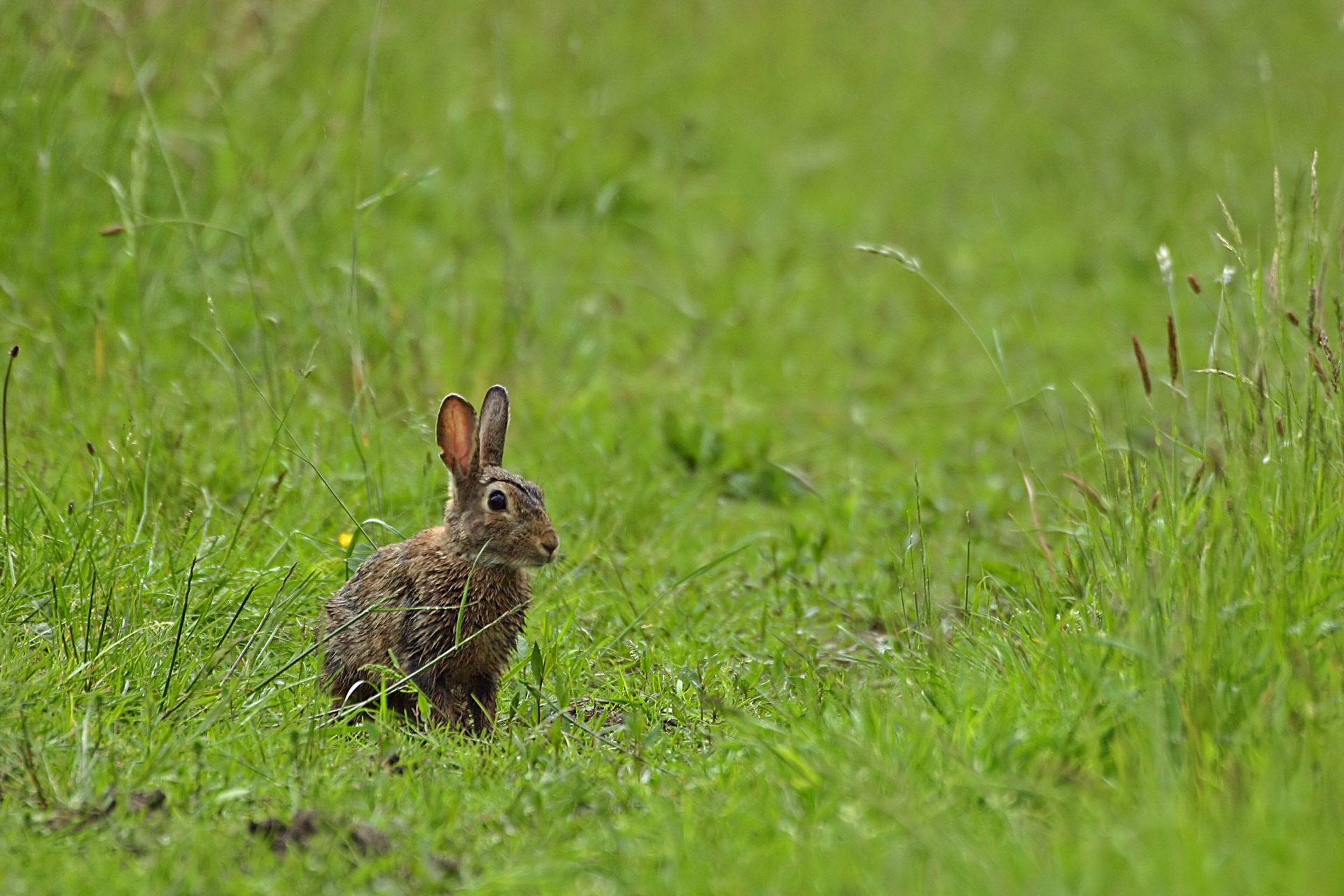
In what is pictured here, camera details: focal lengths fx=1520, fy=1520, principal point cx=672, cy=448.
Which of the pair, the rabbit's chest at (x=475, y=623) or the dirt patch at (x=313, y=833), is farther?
the rabbit's chest at (x=475, y=623)

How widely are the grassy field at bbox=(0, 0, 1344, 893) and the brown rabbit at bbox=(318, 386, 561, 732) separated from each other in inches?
5.1

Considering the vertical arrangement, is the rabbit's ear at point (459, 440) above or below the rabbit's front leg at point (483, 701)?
above

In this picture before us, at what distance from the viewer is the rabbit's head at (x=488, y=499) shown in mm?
3953

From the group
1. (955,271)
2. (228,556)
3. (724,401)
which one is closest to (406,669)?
(228,556)

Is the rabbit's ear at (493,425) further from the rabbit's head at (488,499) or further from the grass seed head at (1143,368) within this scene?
Result: the grass seed head at (1143,368)

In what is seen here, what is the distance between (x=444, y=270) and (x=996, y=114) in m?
4.96

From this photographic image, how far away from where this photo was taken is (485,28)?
404 inches

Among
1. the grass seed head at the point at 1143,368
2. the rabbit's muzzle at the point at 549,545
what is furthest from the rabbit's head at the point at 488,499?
the grass seed head at the point at 1143,368

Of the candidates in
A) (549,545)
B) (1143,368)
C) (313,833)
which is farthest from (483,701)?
(1143,368)

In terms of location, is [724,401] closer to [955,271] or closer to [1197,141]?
[955,271]

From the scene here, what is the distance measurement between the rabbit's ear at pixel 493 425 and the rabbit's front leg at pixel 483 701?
601 millimetres

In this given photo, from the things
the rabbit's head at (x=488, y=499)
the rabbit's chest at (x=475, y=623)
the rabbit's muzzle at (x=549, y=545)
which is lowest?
the rabbit's chest at (x=475, y=623)

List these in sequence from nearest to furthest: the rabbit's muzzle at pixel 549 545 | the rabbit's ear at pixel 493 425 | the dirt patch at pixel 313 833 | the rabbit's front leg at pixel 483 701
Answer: the dirt patch at pixel 313 833 → the rabbit's front leg at pixel 483 701 → the rabbit's muzzle at pixel 549 545 → the rabbit's ear at pixel 493 425

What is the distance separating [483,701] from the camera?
3.83 m
